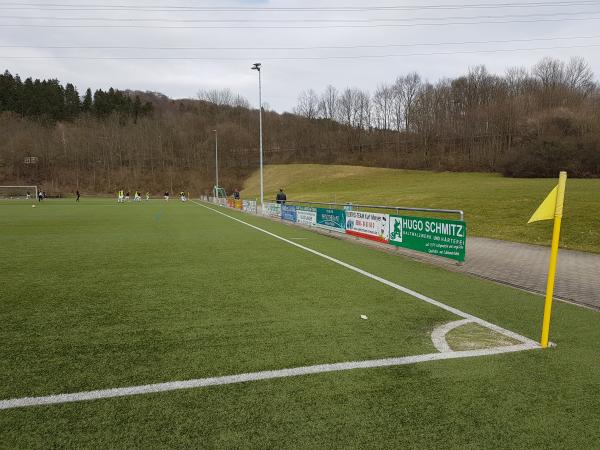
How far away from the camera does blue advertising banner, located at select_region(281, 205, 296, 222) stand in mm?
21797

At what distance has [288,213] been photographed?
74.6 ft

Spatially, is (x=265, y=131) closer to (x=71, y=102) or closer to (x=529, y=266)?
(x=71, y=102)

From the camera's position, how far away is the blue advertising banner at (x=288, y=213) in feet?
71.5

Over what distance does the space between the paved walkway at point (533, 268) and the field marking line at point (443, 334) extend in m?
2.57

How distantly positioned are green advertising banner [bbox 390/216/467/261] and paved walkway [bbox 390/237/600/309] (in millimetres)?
314

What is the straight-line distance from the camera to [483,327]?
485 cm

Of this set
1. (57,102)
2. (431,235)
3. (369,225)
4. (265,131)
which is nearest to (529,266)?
(431,235)

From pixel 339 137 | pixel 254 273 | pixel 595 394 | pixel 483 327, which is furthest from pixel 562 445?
pixel 339 137

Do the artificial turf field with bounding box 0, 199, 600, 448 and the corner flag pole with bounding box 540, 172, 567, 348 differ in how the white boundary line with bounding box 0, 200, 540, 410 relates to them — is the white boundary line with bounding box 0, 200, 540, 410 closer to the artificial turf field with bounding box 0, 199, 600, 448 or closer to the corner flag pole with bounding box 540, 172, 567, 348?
the artificial turf field with bounding box 0, 199, 600, 448

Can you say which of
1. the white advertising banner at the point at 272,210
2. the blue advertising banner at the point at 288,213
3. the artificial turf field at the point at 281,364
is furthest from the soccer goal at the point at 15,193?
the artificial turf field at the point at 281,364

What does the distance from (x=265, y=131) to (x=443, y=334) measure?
115086mm

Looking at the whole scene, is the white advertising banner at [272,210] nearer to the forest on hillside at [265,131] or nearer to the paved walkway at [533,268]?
the paved walkway at [533,268]

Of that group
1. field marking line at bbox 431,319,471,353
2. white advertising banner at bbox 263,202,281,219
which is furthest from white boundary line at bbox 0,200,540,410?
white advertising banner at bbox 263,202,281,219

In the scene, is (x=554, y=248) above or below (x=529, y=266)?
above
